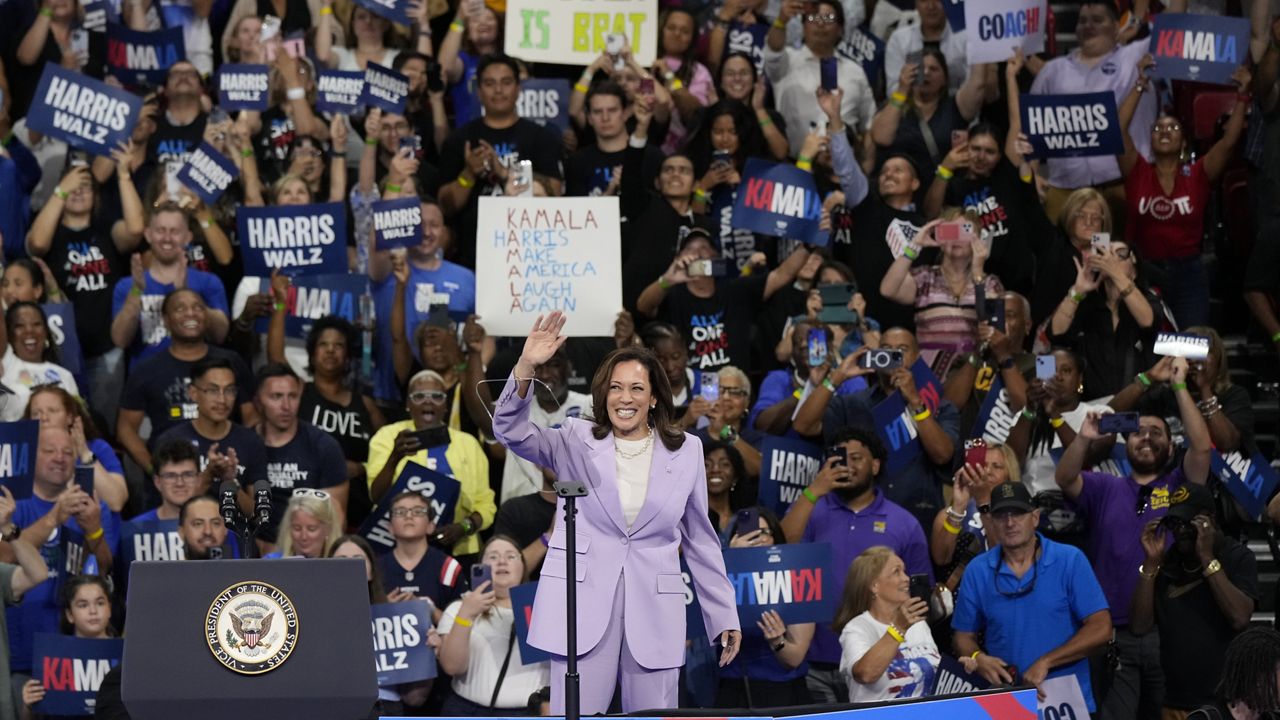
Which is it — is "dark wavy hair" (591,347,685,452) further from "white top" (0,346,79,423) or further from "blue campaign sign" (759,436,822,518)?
"white top" (0,346,79,423)

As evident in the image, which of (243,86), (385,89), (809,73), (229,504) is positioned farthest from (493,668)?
(809,73)

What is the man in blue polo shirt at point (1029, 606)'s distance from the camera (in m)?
7.89

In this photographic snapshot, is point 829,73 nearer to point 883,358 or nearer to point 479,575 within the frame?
point 883,358

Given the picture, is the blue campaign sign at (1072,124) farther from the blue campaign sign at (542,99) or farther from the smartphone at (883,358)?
the blue campaign sign at (542,99)

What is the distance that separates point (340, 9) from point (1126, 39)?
4.92 meters

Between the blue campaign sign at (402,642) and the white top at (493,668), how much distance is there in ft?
0.56

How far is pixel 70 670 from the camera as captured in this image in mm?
7887

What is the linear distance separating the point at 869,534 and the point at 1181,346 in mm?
1733

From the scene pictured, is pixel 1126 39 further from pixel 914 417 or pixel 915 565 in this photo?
pixel 915 565

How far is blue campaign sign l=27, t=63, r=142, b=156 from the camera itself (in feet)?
34.7

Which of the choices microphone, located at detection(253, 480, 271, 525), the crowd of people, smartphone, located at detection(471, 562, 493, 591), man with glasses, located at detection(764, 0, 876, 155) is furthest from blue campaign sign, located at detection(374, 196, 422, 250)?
microphone, located at detection(253, 480, 271, 525)

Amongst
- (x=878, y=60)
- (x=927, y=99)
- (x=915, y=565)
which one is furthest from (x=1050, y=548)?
(x=878, y=60)

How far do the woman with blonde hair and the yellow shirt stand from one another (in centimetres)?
199

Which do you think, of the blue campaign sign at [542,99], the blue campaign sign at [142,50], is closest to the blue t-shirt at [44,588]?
the blue campaign sign at [142,50]
